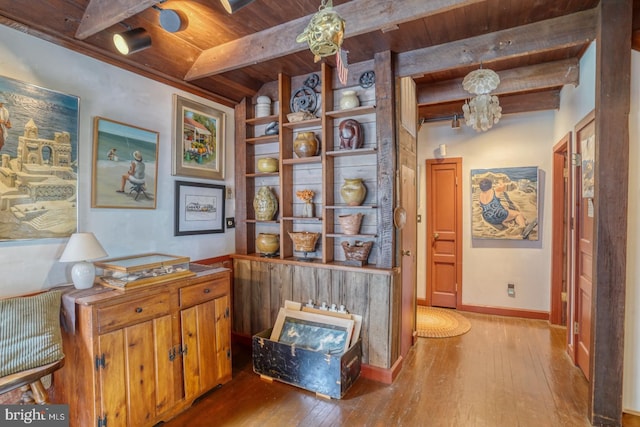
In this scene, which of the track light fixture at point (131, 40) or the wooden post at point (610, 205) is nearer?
the wooden post at point (610, 205)

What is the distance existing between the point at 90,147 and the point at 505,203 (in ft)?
13.9

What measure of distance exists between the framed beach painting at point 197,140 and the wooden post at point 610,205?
286 centimetres

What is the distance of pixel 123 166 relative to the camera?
7.63 ft

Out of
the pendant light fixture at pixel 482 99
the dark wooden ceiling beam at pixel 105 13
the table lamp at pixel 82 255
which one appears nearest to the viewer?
the dark wooden ceiling beam at pixel 105 13

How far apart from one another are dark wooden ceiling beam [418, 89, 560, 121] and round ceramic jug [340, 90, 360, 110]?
163 centimetres

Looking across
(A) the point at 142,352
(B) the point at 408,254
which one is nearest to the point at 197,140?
(A) the point at 142,352

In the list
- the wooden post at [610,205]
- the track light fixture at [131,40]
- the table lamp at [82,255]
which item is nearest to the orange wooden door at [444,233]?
the wooden post at [610,205]

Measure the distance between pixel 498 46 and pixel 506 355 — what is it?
8.61 feet

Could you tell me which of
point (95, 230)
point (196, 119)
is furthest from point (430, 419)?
point (196, 119)

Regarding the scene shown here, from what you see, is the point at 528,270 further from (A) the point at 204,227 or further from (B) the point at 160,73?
(B) the point at 160,73

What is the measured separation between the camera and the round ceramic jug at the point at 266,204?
3.02 meters

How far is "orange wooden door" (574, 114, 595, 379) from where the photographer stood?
2516 mm

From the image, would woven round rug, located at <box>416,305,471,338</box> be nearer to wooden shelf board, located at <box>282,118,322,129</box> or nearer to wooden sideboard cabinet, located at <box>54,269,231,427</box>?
wooden sideboard cabinet, located at <box>54,269,231,427</box>

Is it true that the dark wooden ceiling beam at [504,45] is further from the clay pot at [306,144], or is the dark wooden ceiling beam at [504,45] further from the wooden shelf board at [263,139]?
the wooden shelf board at [263,139]
